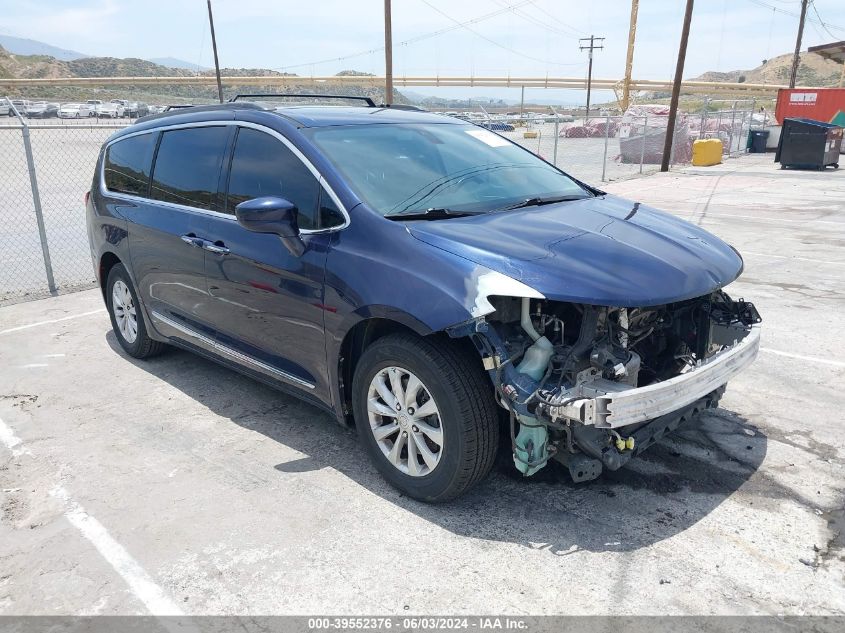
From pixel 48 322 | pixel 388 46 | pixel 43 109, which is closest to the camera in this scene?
pixel 48 322

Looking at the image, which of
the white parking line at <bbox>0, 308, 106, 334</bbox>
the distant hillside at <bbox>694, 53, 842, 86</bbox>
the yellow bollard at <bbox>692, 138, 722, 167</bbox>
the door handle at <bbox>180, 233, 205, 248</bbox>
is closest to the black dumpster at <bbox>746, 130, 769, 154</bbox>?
the yellow bollard at <bbox>692, 138, 722, 167</bbox>

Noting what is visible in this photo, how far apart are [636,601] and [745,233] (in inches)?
351

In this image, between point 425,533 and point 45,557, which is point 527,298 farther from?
point 45,557

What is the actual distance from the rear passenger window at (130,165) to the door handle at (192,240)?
82 cm

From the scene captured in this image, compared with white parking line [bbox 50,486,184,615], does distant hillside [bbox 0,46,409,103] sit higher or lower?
higher

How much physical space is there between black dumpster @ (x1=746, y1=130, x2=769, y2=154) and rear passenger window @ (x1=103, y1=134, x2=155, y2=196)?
1080 inches

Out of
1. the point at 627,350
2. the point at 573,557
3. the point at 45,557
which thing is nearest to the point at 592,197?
the point at 627,350

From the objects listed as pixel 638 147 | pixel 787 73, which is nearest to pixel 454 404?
pixel 638 147

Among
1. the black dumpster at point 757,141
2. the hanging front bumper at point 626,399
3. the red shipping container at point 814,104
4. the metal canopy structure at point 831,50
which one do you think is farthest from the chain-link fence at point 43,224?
the metal canopy structure at point 831,50

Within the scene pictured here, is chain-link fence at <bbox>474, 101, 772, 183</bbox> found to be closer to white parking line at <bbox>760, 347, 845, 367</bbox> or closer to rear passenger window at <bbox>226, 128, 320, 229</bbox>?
white parking line at <bbox>760, 347, 845, 367</bbox>

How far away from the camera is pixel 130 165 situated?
16.8ft

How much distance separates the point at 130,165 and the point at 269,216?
2448mm

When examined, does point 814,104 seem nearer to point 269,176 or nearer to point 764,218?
point 764,218

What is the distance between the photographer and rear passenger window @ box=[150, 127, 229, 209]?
13.8 ft
